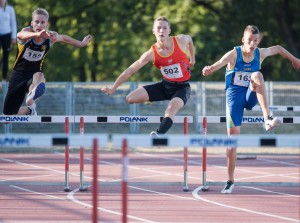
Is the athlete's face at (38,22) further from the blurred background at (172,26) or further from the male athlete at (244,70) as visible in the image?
the blurred background at (172,26)

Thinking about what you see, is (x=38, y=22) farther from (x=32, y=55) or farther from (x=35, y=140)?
(x=35, y=140)

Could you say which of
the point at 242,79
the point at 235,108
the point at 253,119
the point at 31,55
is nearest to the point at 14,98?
the point at 31,55

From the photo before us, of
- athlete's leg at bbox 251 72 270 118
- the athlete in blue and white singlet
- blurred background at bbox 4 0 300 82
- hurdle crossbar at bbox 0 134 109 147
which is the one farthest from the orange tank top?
blurred background at bbox 4 0 300 82

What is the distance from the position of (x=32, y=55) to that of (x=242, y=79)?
292cm

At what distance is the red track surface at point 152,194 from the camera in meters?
9.39

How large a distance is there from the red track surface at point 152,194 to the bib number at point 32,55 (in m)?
1.79

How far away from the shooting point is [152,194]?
11.4m

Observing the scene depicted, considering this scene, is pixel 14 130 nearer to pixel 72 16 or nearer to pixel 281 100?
pixel 281 100

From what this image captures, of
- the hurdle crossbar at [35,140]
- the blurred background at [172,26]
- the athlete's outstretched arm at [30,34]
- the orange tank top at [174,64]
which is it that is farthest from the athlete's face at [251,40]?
the blurred background at [172,26]

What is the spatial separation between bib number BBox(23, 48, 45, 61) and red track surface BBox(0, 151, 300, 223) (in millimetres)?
1785

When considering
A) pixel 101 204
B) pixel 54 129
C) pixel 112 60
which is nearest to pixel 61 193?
pixel 101 204

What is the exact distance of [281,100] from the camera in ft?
67.6

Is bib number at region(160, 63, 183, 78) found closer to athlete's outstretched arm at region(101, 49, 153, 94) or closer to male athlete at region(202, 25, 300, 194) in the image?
athlete's outstretched arm at region(101, 49, 153, 94)

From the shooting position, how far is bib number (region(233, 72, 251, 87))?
10.7 metres
